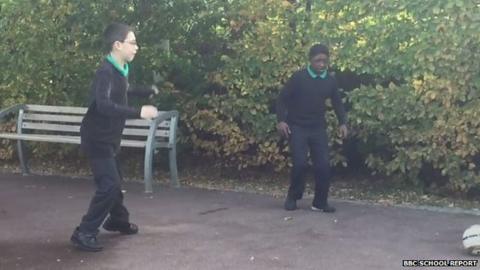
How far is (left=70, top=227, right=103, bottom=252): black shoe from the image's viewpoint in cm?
579

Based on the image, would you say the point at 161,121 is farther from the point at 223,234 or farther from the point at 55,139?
the point at 223,234

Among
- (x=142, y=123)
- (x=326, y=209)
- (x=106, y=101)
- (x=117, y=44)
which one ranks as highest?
(x=117, y=44)

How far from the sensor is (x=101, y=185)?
19.2 ft

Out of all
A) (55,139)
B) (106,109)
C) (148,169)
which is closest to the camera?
(106,109)

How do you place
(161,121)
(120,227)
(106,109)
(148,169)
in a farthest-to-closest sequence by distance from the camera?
(161,121), (148,169), (120,227), (106,109)

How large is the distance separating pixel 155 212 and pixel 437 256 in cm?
280

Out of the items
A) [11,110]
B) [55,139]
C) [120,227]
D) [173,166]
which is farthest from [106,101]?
[11,110]

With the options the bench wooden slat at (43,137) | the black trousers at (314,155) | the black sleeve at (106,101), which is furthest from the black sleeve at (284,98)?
the bench wooden slat at (43,137)

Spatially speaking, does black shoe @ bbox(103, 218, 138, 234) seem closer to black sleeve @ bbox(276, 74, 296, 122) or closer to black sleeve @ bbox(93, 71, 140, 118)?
black sleeve @ bbox(93, 71, 140, 118)

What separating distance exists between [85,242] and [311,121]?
8.33ft

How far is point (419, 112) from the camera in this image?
7.66 metres

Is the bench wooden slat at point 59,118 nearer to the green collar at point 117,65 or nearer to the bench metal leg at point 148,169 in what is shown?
the bench metal leg at point 148,169

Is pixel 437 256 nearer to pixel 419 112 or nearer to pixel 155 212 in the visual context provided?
pixel 419 112

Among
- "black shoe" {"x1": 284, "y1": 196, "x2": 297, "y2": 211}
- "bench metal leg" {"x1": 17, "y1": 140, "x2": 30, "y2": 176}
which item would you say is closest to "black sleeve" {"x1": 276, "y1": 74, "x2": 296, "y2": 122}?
"black shoe" {"x1": 284, "y1": 196, "x2": 297, "y2": 211}
